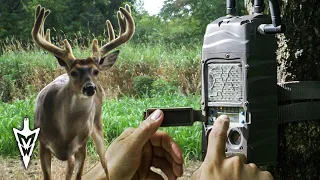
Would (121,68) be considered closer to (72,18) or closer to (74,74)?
(72,18)

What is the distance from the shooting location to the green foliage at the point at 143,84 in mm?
1694

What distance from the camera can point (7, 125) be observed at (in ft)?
4.76

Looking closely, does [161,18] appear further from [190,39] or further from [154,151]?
[154,151]

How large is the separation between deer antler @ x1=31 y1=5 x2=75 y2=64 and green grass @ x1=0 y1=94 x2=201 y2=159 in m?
0.25

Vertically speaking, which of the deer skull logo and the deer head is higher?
the deer head

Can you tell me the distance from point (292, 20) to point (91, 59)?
1.47 feet

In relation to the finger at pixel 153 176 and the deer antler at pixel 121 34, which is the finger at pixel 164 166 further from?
the deer antler at pixel 121 34

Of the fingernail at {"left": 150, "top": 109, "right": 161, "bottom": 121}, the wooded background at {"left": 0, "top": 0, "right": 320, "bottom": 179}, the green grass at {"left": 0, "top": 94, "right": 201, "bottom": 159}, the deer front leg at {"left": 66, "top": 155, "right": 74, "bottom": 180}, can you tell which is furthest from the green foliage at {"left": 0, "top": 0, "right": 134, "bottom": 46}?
the fingernail at {"left": 150, "top": 109, "right": 161, "bottom": 121}

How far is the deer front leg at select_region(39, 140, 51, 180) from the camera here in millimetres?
1231

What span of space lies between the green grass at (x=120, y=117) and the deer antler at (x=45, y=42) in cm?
25

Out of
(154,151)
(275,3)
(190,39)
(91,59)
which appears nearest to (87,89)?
(91,59)

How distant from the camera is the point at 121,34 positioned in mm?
1229

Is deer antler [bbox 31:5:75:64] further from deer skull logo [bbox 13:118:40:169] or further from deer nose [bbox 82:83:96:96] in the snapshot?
deer skull logo [bbox 13:118:40:169]

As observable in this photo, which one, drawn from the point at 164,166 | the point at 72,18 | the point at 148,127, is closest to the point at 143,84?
the point at 72,18
